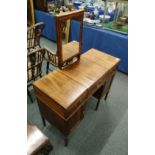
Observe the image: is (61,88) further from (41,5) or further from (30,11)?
(30,11)

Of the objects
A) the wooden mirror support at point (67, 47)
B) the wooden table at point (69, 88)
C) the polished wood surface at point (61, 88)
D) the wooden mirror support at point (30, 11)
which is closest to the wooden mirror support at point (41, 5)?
the wooden mirror support at point (30, 11)

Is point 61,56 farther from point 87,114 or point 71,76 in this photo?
point 87,114

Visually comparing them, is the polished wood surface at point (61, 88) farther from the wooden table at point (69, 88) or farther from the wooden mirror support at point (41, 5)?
the wooden mirror support at point (41, 5)

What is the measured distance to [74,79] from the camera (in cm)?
126

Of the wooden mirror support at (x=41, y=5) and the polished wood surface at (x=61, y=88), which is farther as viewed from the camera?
the wooden mirror support at (x=41, y=5)

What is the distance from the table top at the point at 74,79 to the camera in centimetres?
109

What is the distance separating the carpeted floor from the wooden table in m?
0.15

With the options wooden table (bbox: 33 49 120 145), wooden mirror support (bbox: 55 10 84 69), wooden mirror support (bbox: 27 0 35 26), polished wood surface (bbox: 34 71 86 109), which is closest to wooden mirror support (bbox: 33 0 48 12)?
wooden mirror support (bbox: 27 0 35 26)

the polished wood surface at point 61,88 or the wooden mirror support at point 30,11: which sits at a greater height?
the wooden mirror support at point 30,11

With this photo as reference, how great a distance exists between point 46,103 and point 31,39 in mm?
1579

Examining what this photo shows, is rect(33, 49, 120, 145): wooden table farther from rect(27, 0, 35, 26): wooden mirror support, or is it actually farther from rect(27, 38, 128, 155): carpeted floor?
rect(27, 0, 35, 26): wooden mirror support
